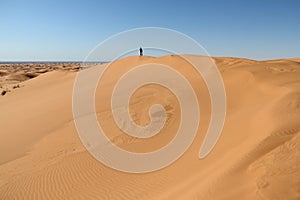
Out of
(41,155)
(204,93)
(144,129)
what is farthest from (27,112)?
(204,93)

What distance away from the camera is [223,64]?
1673cm

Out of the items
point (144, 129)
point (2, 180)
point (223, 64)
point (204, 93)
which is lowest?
Result: point (2, 180)

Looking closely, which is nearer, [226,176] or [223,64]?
[226,176]

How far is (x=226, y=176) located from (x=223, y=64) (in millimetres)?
12384

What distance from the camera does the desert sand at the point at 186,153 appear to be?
16.7 ft

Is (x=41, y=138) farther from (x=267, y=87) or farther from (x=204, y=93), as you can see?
(x=267, y=87)

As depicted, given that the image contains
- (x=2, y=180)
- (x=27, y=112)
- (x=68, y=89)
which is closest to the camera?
(x=2, y=180)

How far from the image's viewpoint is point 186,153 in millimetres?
7691

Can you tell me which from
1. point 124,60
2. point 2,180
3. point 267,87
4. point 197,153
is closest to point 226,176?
point 197,153

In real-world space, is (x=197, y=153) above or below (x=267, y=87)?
below

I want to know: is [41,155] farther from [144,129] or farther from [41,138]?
[144,129]

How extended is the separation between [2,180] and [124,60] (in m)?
17.0

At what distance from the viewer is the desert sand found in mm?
5102

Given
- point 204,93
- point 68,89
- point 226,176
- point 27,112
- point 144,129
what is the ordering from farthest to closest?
point 68,89, point 27,112, point 204,93, point 144,129, point 226,176
